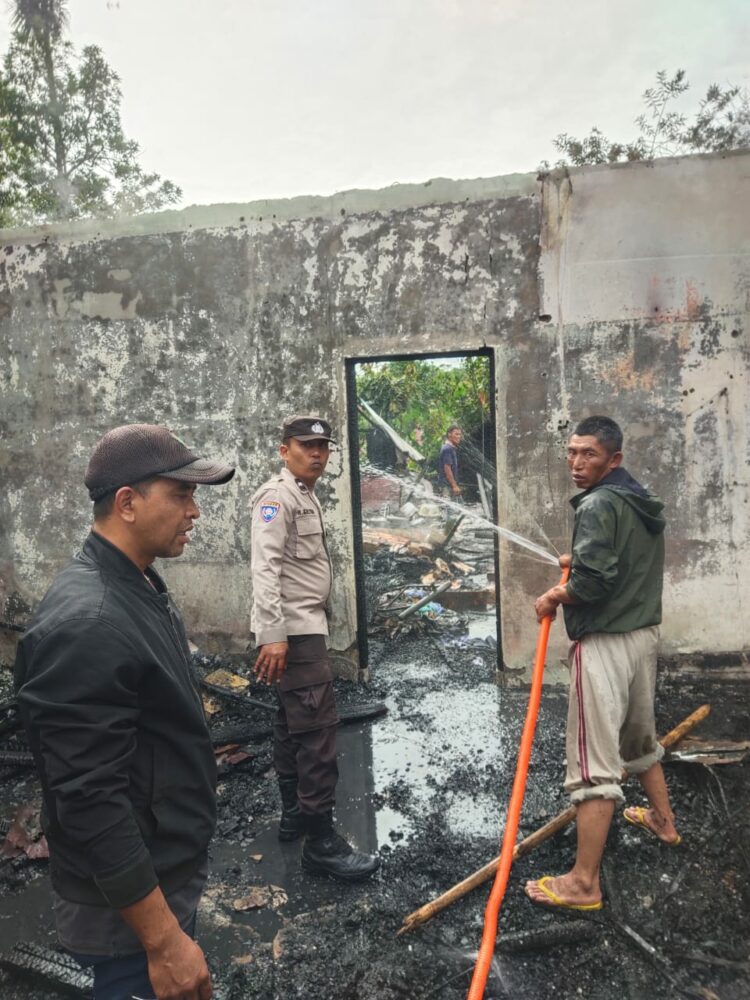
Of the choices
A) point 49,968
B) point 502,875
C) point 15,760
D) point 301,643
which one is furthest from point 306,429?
point 15,760

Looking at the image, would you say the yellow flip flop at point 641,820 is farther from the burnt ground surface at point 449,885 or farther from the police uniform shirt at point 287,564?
the police uniform shirt at point 287,564

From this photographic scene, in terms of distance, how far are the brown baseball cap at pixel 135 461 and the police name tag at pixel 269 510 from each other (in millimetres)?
1468

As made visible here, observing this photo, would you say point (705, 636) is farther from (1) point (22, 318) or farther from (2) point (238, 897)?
(1) point (22, 318)

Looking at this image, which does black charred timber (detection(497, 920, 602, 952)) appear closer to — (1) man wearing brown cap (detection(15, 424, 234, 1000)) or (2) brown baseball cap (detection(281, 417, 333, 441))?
(1) man wearing brown cap (detection(15, 424, 234, 1000))

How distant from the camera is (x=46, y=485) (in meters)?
5.45

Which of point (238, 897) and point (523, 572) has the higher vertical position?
point (523, 572)

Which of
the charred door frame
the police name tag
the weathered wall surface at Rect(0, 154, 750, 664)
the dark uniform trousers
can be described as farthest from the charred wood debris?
the police name tag

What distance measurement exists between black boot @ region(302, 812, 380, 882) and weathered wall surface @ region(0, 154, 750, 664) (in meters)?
2.16

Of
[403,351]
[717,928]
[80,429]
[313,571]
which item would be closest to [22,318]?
[80,429]

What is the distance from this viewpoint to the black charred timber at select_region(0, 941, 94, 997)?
2340 mm

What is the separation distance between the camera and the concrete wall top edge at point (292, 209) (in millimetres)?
4526

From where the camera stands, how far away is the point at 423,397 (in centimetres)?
1483

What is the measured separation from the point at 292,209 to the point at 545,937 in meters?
5.08

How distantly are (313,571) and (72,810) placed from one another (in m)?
2.00
